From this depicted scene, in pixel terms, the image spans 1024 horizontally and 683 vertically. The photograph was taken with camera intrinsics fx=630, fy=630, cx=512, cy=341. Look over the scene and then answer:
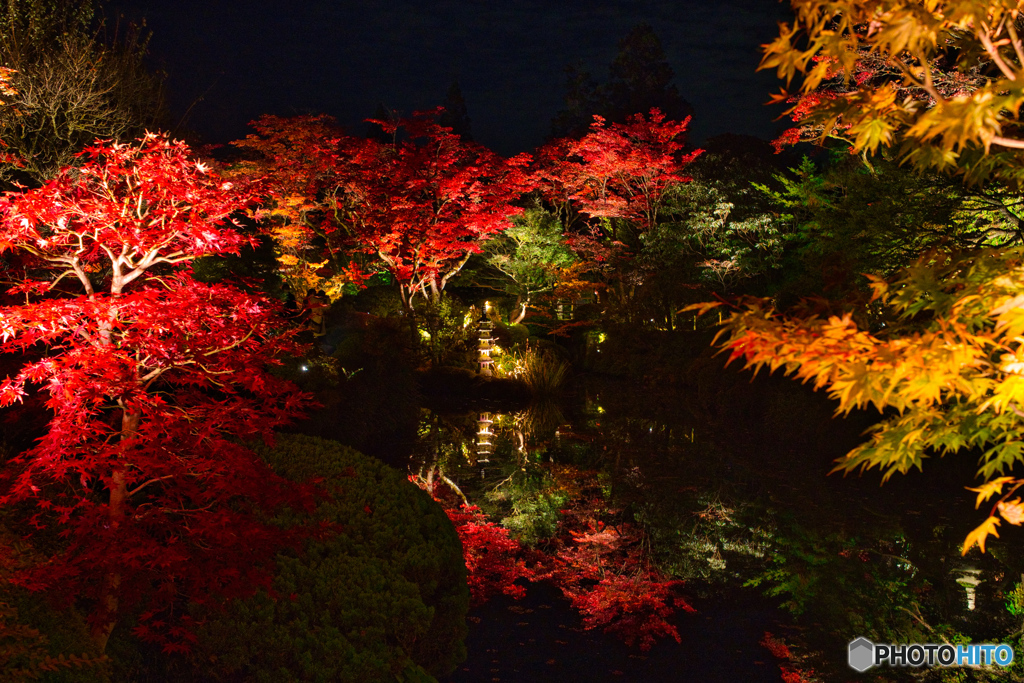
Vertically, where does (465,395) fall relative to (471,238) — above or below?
below

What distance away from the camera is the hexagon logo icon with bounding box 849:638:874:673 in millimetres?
3892

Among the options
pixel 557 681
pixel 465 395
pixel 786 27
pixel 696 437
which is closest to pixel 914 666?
pixel 557 681

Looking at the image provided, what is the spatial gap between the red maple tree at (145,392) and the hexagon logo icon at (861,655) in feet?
11.6

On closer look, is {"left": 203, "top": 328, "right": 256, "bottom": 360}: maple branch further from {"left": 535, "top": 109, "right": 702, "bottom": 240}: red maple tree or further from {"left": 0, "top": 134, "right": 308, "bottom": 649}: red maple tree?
{"left": 535, "top": 109, "right": 702, "bottom": 240}: red maple tree

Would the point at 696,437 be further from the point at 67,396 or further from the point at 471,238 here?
the point at 67,396

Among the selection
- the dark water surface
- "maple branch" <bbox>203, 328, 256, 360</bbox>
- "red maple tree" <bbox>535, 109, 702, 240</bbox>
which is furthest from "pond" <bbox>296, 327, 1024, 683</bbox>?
"red maple tree" <bbox>535, 109, 702, 240</bbox>

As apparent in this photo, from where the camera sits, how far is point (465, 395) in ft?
38.8

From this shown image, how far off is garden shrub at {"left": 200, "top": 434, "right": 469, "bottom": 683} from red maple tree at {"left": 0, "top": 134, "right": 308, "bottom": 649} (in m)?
0.32

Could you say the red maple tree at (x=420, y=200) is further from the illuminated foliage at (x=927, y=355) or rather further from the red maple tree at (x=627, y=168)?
the illuminated foliage at (x=927, y=355)

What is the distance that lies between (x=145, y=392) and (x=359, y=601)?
1626 mm

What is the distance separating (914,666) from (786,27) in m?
3.91

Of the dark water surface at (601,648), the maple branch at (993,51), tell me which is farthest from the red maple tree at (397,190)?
the maple branch at (993,51)

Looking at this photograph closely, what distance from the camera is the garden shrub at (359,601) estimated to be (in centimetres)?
320

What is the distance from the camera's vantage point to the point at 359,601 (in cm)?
360
